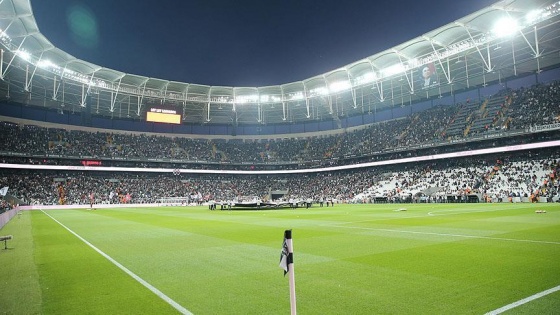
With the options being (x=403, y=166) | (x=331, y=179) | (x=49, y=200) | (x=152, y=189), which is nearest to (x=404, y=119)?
(x=403, y=166)

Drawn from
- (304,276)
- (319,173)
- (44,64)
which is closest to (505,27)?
(304,276)

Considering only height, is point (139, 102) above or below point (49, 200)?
above

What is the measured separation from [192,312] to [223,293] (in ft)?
3.18

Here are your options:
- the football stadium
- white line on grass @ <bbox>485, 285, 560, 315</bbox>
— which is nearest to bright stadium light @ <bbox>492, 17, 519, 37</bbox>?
the football stadium

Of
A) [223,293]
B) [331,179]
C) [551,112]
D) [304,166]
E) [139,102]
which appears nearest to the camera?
[223,293]

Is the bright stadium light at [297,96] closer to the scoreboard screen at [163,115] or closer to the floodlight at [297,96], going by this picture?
the floodlight at [297,96]

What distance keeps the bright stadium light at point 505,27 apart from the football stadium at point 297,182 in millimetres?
199

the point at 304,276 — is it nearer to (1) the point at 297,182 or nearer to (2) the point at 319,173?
(2) the point at 319,173

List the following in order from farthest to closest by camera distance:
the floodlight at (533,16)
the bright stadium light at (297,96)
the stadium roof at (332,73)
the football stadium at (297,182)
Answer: the bright stadium light at (297,96), the stadium roof at (332,73), the floodlight at (533,16), the football stadium at (297,182)

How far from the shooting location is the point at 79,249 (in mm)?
11203

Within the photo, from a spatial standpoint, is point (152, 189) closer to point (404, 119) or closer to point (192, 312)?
point (404, 119)

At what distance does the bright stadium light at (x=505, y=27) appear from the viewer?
122 ft

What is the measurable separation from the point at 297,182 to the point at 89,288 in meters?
70.8

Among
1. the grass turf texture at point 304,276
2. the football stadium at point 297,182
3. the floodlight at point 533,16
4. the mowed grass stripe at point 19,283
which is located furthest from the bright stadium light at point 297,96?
the mowed grass stripe at point 19,283
